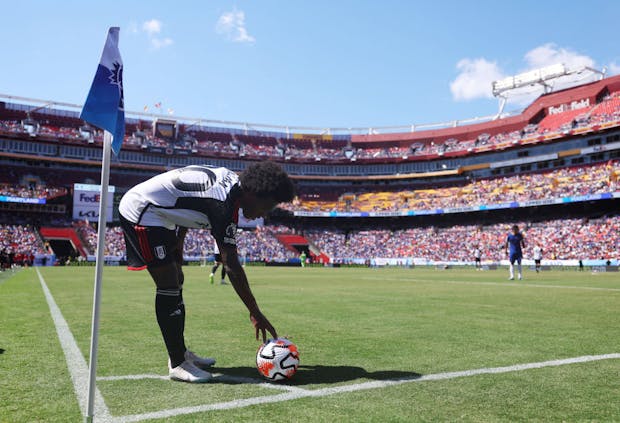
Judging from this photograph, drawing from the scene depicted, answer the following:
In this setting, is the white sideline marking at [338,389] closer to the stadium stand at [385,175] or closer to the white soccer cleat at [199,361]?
the white soccer cleat at [199,361]

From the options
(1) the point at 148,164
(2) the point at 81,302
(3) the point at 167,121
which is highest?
(3) the point at 167,121

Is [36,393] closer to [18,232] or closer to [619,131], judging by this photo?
[18,232]

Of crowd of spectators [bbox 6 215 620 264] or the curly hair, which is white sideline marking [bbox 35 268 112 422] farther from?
crowd of spectators [bbox 6 215 620 264]

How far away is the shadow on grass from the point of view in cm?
430

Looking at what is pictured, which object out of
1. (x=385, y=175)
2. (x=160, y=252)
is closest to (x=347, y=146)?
(x=385, y=175)

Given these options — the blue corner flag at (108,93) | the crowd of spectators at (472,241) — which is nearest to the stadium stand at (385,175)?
the crowd of spectators at (472,241)

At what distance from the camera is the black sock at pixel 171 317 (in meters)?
4.55

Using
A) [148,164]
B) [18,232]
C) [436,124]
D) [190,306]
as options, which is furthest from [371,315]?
[436,124]

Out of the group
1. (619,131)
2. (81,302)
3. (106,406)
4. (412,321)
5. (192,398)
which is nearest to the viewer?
(106,406)

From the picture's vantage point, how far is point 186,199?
4602 mm

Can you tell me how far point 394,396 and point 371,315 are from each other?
5.51m

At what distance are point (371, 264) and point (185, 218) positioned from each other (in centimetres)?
5713

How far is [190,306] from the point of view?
1089cm

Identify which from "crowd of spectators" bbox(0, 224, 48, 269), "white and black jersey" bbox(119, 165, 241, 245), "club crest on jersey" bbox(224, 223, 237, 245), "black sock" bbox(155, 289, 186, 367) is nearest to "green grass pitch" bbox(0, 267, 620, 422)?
"black sock" bbox(155, 289, 186, 367)
